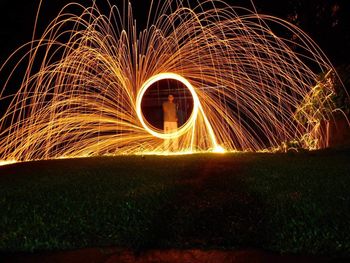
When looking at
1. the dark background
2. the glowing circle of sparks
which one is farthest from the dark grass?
the dark background

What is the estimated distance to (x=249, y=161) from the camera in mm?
10555

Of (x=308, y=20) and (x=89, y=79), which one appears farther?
(x=308, y=20)

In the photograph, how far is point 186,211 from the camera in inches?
246

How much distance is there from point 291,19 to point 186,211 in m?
15.9

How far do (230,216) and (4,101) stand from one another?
1905 centimetres

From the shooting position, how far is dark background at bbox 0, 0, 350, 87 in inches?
745

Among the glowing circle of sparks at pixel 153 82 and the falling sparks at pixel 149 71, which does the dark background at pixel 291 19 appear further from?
the glowing circle of sparks at pixel 153 82

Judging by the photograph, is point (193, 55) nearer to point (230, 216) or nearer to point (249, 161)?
point (249, 161)

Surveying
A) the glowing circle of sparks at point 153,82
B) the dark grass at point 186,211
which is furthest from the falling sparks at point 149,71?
the dark grass at point 186,211

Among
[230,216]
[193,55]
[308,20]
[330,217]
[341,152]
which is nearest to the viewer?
[330,217]

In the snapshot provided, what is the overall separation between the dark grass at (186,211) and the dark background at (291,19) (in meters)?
11.3

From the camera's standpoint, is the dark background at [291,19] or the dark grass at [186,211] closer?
the dark grass at [186,211]

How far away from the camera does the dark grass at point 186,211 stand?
5586 millimetres

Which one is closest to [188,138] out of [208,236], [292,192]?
[292,192]
